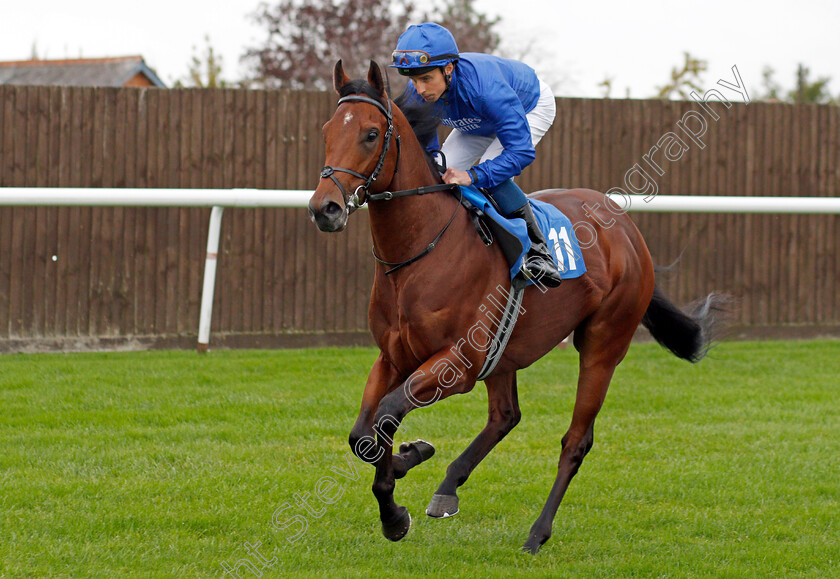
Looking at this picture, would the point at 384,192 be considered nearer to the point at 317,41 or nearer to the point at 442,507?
the point at 442,507

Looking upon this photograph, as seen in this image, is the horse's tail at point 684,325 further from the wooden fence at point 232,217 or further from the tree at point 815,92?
the tree at point 815,92

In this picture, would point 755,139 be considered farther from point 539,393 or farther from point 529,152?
point 529,152

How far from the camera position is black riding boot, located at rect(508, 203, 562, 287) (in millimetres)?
4066

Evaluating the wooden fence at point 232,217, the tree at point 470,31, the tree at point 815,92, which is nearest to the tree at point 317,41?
the tree at point 470,31

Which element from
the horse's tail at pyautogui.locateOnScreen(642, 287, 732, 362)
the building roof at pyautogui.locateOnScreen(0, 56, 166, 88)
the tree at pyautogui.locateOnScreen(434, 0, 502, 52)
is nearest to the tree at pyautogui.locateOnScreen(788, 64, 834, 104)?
the tree at pyautogui.locateOnScreen(434, 0, 502, 52)

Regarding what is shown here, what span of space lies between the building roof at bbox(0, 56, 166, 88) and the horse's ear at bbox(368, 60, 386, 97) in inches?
651

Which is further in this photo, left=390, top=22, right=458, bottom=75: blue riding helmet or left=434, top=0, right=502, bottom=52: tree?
left=434, top=0, right=502, bottom=52: tree

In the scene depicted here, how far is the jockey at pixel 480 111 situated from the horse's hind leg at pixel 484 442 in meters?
0.67

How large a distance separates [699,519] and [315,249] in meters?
4.65

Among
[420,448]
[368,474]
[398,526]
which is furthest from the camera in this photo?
[368,474]

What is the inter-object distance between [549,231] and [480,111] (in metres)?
0.73

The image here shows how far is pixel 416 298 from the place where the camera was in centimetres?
363

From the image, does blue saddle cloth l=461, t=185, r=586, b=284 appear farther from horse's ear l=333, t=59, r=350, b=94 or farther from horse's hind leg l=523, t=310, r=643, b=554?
horse's ear l=333, t=59, r=350, b=94

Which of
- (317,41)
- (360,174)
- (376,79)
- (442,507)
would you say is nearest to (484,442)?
(442,507)
